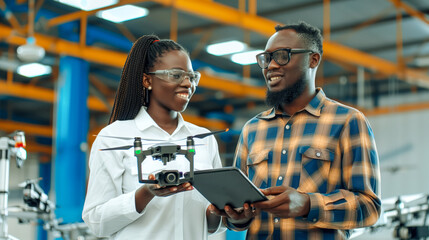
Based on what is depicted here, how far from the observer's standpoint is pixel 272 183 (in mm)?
2432

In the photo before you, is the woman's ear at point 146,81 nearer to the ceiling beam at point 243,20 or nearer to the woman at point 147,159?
the woman at point 147,159

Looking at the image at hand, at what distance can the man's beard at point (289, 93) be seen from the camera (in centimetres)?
248

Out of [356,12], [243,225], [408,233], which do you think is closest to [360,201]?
[243,225]

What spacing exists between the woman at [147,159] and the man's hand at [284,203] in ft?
1.04

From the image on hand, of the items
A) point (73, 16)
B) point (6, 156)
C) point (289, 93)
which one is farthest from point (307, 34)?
point (73, 16)

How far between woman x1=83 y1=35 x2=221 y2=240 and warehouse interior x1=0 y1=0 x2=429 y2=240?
2666mm

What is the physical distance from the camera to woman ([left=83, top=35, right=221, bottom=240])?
226 cm

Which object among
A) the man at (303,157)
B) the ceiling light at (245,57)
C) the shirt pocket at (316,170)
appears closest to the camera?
the man at (303,157)

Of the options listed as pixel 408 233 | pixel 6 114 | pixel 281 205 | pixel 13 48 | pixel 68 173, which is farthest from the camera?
pixel 6 114

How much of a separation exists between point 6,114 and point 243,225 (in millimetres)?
17852

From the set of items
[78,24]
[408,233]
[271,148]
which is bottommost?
[408,233]

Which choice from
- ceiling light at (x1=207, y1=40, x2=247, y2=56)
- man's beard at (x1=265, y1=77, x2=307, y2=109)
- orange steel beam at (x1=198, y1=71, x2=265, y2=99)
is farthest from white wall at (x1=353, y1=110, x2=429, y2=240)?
man's beard at (x1=265, y1=77, x2=307, y2=109)

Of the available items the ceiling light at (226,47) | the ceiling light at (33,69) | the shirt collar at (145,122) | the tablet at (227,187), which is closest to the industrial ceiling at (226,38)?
the ceiling light at (33,69)

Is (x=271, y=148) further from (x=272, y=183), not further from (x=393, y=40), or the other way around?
(x=393, y=40)
